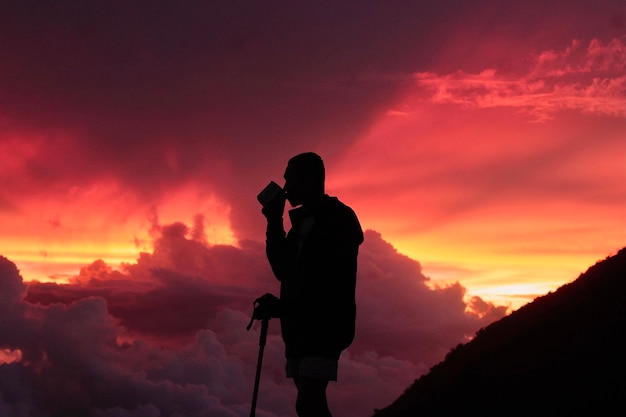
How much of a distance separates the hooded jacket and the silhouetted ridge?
30.5 ft

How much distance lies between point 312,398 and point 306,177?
84.0 inches

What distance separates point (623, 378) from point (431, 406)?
543 centimetres

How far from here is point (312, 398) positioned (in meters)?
6.09

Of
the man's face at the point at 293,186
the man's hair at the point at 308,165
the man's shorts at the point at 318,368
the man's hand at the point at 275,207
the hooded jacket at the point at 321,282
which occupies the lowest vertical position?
the man's shorts at the point at 318,368

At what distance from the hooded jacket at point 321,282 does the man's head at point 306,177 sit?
12cm

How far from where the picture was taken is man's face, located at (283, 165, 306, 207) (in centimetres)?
668

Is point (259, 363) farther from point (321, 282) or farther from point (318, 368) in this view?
point (321, 282)

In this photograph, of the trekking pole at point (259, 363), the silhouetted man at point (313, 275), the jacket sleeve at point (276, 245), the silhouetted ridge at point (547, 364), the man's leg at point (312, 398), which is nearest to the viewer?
the man's leg at point (312, 398)

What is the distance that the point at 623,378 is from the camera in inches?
549

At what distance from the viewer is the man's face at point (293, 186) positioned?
668cm

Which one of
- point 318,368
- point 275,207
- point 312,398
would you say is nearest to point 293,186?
point 275,207

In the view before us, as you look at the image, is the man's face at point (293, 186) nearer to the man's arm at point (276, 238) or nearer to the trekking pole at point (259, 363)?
the man's arm at point (276, 238)

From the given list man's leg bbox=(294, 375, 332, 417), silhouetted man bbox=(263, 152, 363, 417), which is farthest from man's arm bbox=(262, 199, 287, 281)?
man's leg bbox=(294, 375, 332, 417)

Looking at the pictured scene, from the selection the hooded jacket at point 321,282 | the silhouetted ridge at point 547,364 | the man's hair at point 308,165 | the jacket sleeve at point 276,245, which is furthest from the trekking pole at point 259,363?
the silhouetted ridge at point 547,364
